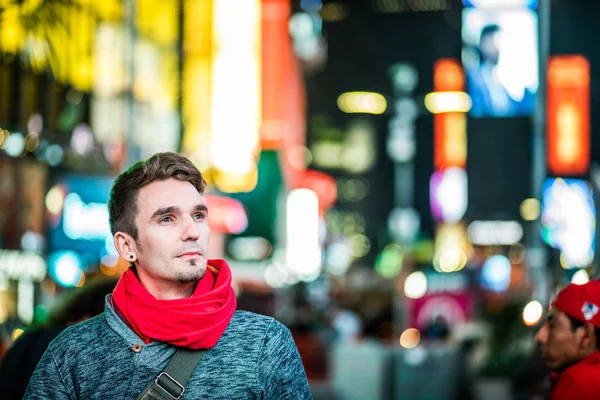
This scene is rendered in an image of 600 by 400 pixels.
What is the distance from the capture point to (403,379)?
50.4 ft

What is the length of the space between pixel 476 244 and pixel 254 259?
228ft

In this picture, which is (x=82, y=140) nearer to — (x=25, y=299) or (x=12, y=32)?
(x=25, y=299)

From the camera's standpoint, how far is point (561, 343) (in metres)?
5.55

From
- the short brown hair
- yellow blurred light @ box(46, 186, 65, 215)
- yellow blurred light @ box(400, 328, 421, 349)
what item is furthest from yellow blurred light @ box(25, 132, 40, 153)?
the short brown hair

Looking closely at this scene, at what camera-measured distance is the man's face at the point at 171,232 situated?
151 inches

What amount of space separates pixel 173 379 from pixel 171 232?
535 mm

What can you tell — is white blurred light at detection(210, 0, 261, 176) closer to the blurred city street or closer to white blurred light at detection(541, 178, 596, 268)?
the blurred city street

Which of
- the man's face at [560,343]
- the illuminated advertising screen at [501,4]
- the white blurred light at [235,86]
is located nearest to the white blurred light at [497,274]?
the white blurred light at [235,86]

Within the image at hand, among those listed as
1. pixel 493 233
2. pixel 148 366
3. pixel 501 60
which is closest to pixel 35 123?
pixel 501 60

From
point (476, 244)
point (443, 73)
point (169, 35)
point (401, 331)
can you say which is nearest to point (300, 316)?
point (401, 331)

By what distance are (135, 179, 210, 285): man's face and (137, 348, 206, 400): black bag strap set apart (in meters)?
0.29

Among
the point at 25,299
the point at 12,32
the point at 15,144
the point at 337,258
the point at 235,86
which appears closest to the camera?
the point at 12,32

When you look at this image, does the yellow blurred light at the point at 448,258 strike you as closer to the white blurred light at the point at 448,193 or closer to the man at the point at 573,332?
the white blurred light at the point at 448,193

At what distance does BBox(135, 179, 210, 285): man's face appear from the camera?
151 inches
